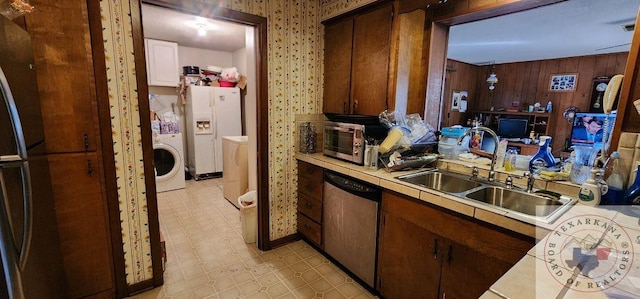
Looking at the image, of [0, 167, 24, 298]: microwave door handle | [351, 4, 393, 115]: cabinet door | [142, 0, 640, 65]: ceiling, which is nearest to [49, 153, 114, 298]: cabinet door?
[0, 167, 24, 298]: microwave door handle

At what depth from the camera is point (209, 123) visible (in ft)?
15.0

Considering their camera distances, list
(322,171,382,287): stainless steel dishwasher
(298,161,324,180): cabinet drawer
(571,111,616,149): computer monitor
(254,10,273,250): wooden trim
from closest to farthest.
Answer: (322,171,382,287): stainless steel dishwasher → (254,10,273,250): wooden trim → (298,161,324,180): cabinet drawer → (571,111,616,149): computer monitor

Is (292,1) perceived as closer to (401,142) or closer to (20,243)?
(401,142)

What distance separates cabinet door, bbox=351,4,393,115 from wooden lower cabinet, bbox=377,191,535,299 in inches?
31.8

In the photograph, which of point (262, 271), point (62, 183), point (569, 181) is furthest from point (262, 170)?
point (569, 181)

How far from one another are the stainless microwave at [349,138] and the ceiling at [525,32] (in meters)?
1.53

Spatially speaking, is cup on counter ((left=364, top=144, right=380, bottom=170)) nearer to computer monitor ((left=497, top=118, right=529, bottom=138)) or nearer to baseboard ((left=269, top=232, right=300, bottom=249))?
baseboard ((left=269, top=232, right=300, bottom=249))

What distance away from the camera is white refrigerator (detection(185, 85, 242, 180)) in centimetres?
440

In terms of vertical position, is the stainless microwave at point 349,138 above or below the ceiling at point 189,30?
below

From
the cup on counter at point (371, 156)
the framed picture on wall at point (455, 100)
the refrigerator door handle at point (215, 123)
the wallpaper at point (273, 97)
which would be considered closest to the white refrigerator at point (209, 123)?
the refrigerator door handle at point (215, 123)

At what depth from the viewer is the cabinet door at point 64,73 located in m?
Result: 1.43

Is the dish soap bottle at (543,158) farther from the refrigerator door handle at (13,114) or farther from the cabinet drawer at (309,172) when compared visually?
the refrigerator door handle at (13,114)

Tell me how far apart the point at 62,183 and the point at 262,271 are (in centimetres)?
144

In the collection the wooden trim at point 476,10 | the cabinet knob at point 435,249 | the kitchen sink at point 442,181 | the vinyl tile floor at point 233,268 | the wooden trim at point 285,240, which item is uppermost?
the wooden trim at point 476,10
